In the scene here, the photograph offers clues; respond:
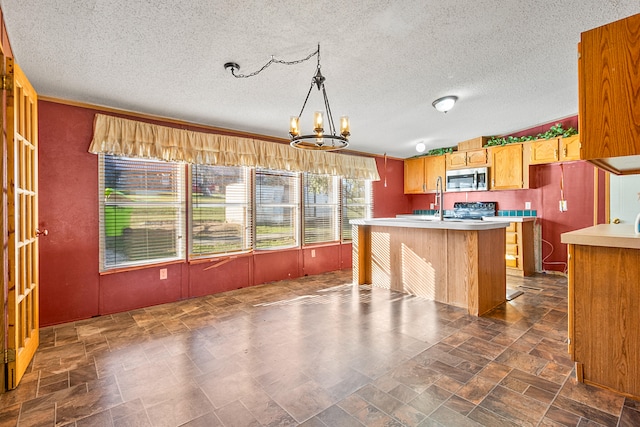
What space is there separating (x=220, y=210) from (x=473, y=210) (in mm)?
4751

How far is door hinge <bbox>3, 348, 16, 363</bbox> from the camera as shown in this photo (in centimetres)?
199

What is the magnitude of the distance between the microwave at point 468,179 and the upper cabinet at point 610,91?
164 inches

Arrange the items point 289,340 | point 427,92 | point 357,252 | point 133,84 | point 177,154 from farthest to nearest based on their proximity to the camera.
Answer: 1. point 357,252
2. point 177,154
3. point 427,92
4. point 133,84
5. point 289,340

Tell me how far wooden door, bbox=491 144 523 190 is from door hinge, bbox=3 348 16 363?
6.36m

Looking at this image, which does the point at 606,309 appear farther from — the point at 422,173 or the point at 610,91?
the point at 422,173

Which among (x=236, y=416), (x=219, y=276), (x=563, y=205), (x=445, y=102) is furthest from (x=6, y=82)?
(x=563, y=205)

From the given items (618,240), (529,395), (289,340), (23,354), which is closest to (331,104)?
(289,340)

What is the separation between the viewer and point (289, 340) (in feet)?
8.82

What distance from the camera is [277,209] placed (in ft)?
16.4

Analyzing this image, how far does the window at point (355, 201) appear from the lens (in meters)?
6.00

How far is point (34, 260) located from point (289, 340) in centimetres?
224

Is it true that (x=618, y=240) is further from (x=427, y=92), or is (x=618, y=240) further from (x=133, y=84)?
(x=133, y=84)

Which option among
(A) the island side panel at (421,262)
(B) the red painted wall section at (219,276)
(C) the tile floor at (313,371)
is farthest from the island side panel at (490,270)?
(B) the red painted wall section at (219,276)

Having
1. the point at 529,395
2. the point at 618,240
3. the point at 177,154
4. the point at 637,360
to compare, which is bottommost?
the point at 529,395
